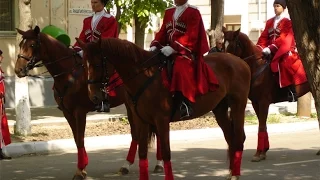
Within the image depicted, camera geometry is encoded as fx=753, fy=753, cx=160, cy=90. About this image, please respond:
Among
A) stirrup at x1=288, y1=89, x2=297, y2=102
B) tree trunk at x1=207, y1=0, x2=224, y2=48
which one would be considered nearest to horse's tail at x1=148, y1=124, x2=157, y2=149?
stirrup at x1=288, y1=89, x2=297, y2=102

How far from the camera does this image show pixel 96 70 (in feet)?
30.8

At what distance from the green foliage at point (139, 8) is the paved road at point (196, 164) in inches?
240

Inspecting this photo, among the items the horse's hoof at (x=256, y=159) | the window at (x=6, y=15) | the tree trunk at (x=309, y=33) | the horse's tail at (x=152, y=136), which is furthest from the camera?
the window at (x=6, y=15)

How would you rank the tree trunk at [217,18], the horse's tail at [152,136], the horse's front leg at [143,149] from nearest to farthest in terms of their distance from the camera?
the horse's front leg at [143,149] < the horse's tail at [152,136] < the tree trunk at [217,18]

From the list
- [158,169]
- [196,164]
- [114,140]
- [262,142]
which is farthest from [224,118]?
[114,140]

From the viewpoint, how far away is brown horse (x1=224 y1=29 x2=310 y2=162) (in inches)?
528

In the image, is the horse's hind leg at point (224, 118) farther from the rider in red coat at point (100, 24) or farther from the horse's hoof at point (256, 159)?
the horse's hoof at point (256, 159)

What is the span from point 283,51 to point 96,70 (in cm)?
523

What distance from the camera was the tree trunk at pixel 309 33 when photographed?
22.1 feet

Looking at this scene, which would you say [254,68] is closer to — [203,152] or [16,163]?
[203,152]

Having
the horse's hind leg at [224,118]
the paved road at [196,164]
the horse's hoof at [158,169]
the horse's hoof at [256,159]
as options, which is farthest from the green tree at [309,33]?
the horse's hoof at [256,159]

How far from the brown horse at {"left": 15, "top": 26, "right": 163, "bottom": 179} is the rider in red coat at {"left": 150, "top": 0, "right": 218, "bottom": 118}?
151 centimetres

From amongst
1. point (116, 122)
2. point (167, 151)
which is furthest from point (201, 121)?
point (167, 151)

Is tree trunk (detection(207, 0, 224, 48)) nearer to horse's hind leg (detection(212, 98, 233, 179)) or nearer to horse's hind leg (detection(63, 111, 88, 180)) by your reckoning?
horse's hind leg (detection(212, 98, 233, 179))
